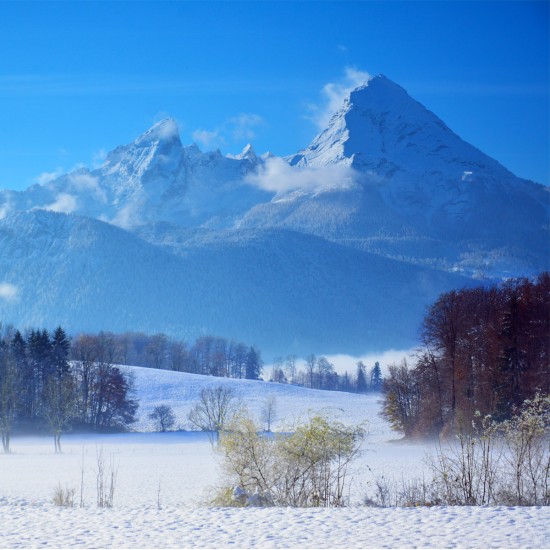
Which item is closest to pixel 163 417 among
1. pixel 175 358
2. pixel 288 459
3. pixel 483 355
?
pixel 483 355

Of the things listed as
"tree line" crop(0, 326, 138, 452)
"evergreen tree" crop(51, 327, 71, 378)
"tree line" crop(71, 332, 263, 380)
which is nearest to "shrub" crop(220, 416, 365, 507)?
"tree line" crop(0, 326, 138, 452)

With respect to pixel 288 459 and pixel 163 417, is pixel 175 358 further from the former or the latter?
pixel 288 459

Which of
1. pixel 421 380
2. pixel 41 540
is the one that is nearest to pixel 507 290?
pixel 421 380

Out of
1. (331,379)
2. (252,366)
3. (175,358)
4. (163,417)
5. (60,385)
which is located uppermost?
(175,358)

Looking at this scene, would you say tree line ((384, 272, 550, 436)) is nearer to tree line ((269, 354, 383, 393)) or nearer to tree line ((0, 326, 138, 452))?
tree line ((0, 326, 138, 452))

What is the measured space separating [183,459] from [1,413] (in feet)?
71.8

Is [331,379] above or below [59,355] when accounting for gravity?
below

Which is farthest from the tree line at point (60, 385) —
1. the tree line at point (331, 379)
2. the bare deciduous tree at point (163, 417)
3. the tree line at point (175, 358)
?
the tree line at point (331, 379)

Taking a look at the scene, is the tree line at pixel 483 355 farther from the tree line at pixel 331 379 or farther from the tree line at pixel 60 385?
the tree line at pixel 331 379

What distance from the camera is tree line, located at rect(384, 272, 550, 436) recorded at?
42.1m

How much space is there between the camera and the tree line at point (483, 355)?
42.1m

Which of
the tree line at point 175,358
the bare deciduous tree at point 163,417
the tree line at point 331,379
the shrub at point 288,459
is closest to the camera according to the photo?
the shrub at point 288,459

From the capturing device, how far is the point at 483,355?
150ft

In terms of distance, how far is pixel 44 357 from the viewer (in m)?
78.1
